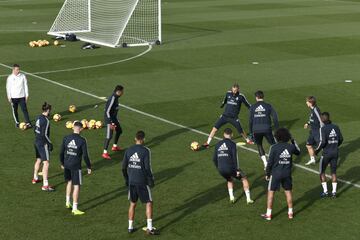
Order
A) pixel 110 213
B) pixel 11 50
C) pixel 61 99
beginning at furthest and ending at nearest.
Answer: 1. pixel 11 50
2. pixel 61 99
3. pixel 110 213

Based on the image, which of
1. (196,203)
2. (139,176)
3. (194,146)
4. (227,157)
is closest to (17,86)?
(194,146)

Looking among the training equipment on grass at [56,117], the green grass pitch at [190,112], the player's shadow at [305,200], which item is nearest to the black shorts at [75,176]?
the green grass pitch at [190,112]

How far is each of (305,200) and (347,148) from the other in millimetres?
4814

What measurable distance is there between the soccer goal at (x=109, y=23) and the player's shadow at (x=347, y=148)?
68.6 feet

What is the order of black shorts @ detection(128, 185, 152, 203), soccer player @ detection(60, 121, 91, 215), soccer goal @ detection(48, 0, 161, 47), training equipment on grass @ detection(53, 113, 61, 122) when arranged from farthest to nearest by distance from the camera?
soccer goal @ detection(48, 0, 161, 47) < training equipment on grass @ detection(53, 113, 61, 122) < soccer player @ detection(60, 121, 91, 215) < black shorts @ detection(128, 185, 152, 203)

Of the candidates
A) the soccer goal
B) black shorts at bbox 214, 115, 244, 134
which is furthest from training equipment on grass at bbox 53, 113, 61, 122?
the soccer goal

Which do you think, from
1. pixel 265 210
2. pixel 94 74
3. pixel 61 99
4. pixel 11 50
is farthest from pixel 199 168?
pixel 11 50

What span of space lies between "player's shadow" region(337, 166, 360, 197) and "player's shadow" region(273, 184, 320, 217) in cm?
53

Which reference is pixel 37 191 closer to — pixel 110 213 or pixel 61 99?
pixel 110 213

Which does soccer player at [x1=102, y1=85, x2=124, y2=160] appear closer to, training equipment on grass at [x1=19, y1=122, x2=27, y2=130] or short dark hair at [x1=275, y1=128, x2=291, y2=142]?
training equipment on grass at [x1=19, y1=122, x2=27, y2=130]

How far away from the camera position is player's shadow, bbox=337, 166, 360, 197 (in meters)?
17.0

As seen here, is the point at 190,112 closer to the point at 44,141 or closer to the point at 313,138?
the point at 313,138

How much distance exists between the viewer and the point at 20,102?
22953 millimetres

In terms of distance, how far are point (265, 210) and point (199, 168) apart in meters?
3.47
